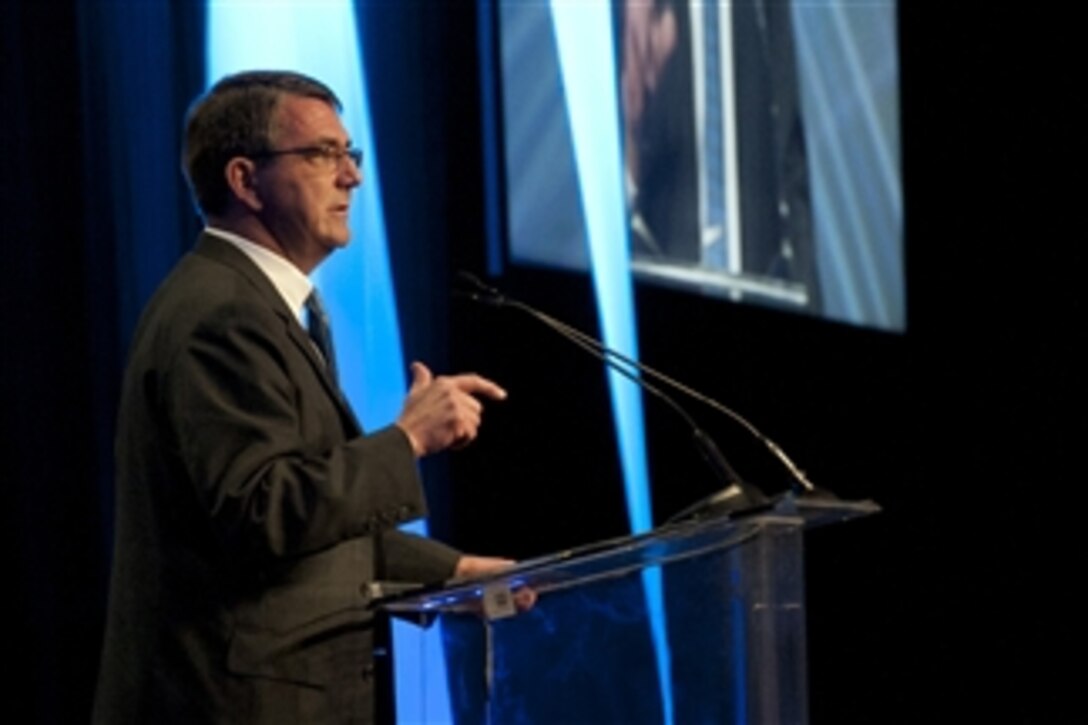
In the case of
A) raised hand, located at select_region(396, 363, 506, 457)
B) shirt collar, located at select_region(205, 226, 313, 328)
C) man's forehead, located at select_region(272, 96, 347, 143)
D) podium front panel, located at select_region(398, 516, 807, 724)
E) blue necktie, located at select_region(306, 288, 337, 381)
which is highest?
man's forehead, located at select_region(272, 96, 347, 143)

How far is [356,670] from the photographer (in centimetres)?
219

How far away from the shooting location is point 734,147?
4.03 meters

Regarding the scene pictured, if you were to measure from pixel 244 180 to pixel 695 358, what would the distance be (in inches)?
81.5

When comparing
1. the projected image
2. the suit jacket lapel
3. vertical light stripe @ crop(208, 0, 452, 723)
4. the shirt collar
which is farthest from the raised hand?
the projected image

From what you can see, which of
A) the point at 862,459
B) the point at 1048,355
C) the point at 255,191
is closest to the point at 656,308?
the point at 862,459

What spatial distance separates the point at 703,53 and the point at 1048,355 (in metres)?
1.19

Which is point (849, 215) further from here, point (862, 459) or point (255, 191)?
point (255, 191)

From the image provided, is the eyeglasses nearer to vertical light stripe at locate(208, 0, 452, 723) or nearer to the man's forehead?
the man's forehead

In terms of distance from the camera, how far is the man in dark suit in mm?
2070

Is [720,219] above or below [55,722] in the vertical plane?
above

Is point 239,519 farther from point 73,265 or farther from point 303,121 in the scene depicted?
point 73,265

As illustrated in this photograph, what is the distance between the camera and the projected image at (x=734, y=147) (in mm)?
3939

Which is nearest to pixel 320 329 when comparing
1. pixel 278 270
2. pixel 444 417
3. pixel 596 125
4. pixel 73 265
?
pixel 278 270

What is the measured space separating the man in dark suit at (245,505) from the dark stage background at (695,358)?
44.1 inches
